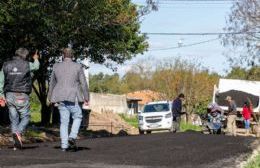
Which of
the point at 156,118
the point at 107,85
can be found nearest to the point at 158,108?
the point at 156,118

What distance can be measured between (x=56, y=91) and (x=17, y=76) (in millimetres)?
833

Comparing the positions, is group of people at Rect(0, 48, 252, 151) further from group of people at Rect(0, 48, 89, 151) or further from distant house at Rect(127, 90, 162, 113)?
distant house at Rect(127, 90, 162, 113)

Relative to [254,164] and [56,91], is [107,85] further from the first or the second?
[254,164]

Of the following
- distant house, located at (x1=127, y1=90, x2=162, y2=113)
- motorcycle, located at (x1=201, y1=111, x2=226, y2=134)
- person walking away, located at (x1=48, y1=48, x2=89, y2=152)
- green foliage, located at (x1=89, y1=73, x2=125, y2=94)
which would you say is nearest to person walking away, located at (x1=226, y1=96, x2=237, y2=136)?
motorcycle, located at (x1=201, y1=111, x2=226, y2=134)

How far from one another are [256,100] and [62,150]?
25959 mm

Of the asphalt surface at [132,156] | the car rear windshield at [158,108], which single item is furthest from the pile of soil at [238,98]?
the asphalt surface at [132,156]

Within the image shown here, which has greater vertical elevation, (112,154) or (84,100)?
(84,100)

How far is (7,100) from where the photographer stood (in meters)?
11.9

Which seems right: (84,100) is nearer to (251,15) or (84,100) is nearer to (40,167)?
(40,167)

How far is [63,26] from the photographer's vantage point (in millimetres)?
22078

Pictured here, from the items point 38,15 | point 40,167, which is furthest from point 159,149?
point 38,15

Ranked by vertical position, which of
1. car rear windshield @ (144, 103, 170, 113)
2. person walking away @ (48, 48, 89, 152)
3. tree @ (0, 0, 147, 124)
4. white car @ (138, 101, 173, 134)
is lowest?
white car @ (138, 101, 173, 134)

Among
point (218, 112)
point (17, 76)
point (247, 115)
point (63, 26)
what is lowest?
point (247, 115)

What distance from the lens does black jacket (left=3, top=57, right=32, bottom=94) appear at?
1187 cm
